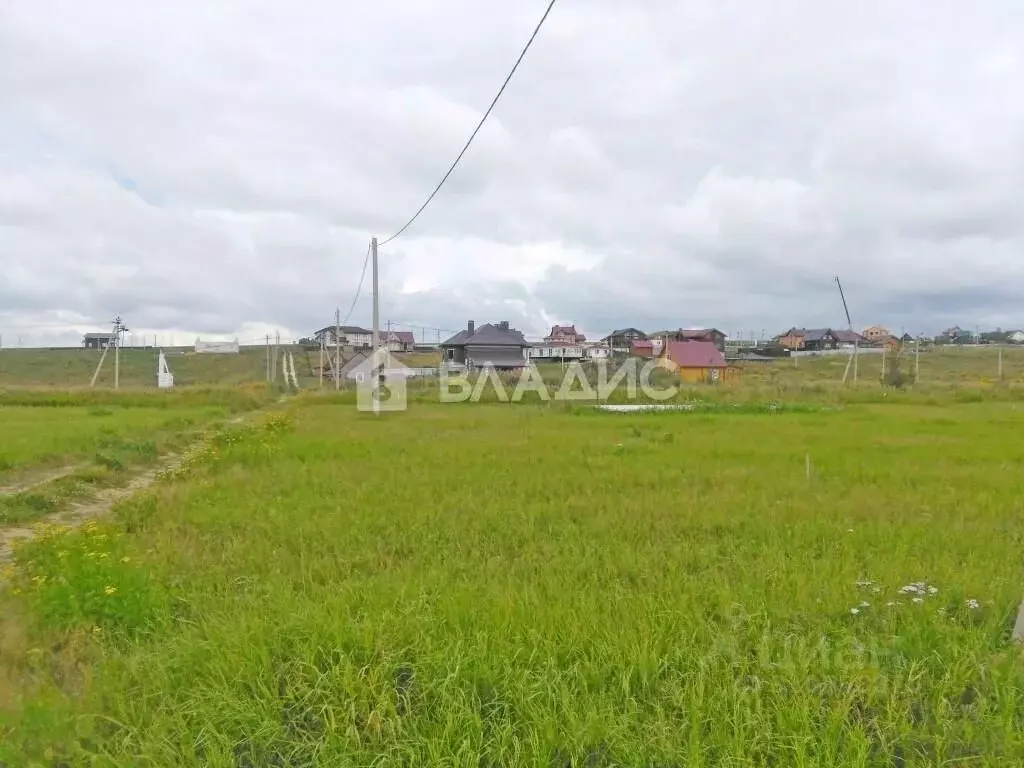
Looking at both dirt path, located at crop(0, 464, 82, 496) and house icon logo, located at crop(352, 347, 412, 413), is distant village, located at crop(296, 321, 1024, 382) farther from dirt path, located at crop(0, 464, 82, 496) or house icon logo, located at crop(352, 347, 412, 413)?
dirt path, located at crop(0, 464, 82, 496)

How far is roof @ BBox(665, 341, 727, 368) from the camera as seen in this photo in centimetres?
4419

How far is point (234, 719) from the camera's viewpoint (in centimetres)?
275

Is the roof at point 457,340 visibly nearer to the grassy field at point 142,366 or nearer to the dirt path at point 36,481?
the grassy field at point 142,366

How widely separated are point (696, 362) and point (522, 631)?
42.9 meters

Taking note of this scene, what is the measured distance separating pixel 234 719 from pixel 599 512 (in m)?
4.41

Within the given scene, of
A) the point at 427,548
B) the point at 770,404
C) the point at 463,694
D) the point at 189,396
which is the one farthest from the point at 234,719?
the point at 189,396

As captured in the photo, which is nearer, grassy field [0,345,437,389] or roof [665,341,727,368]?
grassy field [0,345,437,389]

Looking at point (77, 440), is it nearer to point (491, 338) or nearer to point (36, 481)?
point (36, 481)

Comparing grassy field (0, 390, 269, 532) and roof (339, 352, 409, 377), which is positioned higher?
roof (339, 352, 409, 377)

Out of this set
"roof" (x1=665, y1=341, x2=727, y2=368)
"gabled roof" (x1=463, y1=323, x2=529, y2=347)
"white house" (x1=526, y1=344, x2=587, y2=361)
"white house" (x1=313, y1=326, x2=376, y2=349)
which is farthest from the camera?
"white house" (x1=313, y1=326, x2=376, y2=349)

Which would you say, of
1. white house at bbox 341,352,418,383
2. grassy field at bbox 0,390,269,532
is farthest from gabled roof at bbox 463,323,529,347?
grassy field at bbox 0,390,269,532

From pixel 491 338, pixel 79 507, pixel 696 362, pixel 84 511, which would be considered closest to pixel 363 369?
pixel 491 338

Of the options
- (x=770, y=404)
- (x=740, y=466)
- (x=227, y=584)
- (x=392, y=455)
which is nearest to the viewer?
(x=227, y=584)

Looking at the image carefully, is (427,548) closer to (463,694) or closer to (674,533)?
(674,533)
